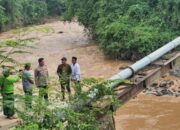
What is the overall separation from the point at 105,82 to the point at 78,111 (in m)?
0.79

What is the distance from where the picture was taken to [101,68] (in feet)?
79.6

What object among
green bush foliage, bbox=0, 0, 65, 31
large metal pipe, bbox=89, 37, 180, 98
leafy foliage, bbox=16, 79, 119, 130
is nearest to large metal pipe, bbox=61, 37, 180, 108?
large metal pipe, bbox=89, 37, 180, 98

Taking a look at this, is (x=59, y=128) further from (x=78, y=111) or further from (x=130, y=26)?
(x=130, y=26)

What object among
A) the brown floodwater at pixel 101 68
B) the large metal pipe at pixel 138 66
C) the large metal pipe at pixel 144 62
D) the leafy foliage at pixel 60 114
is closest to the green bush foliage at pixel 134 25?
the brown floodwater at pixel 101 68

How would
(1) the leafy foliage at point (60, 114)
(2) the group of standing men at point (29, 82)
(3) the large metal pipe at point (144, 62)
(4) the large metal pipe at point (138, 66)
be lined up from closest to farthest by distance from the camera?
(2) the group of standing men at point (29, 82) → (1) the leafy foliage at point (60, 114) → (4) the large metal pipe at point (138, 66) → (3) the large metal pipe at point (144, 62)

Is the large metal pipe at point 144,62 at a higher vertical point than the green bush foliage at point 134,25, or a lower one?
lower

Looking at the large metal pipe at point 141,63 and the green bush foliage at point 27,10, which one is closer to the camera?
the large metal pipe at point 141,63

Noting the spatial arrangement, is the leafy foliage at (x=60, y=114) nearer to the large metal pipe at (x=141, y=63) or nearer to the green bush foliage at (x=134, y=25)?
the large metal pipe at (x=141, y=63)

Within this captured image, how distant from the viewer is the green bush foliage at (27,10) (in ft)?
133

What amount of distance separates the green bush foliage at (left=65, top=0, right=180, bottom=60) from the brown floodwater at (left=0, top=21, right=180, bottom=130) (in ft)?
3.20

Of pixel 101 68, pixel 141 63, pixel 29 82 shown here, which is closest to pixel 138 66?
pixel 141 63

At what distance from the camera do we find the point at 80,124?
7.83m

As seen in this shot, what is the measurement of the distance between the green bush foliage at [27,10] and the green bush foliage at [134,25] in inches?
465

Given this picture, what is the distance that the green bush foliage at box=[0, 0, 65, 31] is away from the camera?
40594 millimetres
